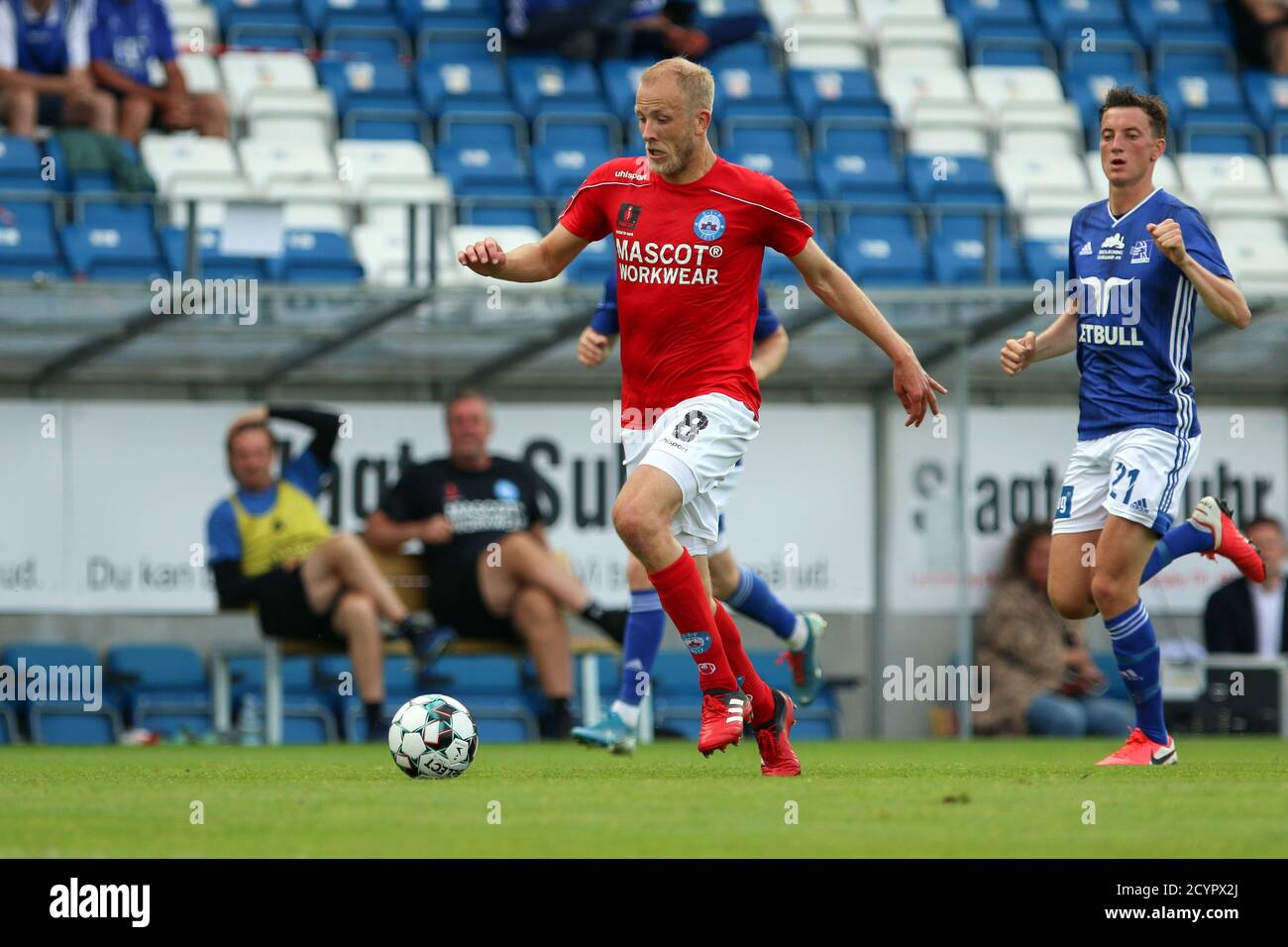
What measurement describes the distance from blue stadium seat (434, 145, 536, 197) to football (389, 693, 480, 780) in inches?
350

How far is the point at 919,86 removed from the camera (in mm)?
18297

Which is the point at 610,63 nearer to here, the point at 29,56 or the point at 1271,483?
the point at 29,56

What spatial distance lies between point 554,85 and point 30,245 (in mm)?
5019

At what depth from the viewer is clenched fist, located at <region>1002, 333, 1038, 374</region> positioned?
7992 millimetres

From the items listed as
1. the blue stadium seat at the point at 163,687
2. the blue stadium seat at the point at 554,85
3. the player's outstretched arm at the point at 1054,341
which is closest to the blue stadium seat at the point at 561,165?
the blue stadium seat at the point at 554,85

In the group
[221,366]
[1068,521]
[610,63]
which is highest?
[610,63]

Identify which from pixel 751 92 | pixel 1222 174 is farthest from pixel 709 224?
pixel 1222 174

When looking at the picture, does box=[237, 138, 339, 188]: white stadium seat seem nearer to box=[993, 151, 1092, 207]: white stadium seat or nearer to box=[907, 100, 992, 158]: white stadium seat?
box=[907, 100, 992, 158]: white stadium seat

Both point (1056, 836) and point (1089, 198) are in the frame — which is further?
point (1089, 198)

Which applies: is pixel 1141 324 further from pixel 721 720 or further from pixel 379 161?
pixel 379 161

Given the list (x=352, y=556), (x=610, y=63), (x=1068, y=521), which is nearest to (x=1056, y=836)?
(x=1068, y=521)
